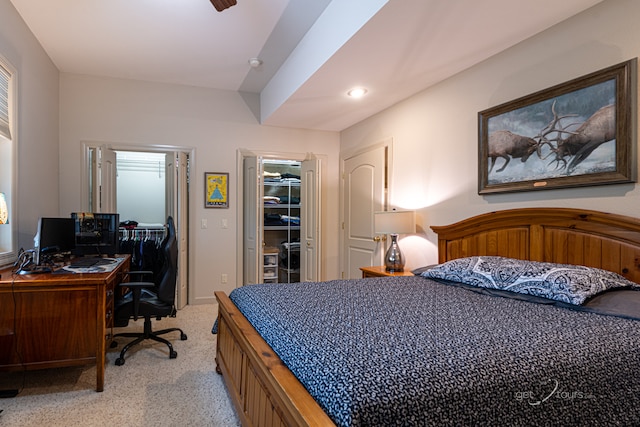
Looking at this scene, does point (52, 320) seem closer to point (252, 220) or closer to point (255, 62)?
point (252, 220)

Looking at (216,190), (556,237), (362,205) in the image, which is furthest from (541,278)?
(216,190)

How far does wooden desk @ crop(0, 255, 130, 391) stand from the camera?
2.05 m

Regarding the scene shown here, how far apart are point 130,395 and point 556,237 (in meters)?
2.75

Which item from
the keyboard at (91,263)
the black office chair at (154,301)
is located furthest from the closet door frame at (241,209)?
the keyboard at (91,263)

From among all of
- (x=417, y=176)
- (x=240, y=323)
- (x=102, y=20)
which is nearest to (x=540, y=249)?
(x=417, y=176)

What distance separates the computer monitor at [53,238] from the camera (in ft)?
8.14

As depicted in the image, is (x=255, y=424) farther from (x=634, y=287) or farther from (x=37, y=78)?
(x=37, y=78)

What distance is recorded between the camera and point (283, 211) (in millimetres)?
Answer: 5488

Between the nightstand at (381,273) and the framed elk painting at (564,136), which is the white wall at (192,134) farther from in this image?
the framed elk painting at (564,136)

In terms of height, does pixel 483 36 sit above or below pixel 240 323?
above

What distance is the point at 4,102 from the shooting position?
8.29 feet

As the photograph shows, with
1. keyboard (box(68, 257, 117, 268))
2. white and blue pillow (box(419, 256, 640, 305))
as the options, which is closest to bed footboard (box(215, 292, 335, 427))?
keyboard (box(68, 257, 117, 268))

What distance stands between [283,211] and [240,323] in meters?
3.75

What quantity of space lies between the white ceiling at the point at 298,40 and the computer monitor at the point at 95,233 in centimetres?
158
